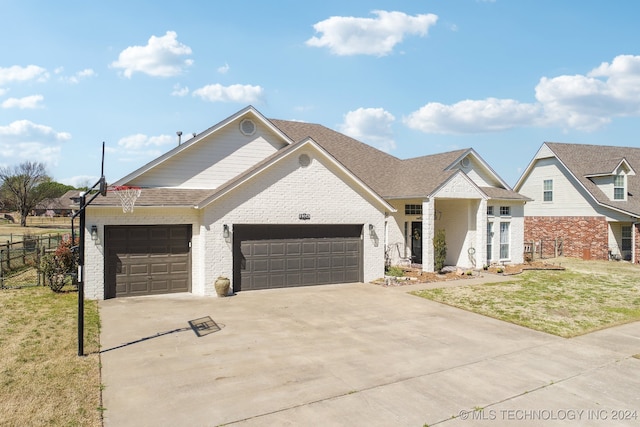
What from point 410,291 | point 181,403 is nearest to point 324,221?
point 410,291

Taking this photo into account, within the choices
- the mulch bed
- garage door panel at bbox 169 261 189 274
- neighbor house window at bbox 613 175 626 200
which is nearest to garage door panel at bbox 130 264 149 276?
garage door panel at bbox 169 261 189 274

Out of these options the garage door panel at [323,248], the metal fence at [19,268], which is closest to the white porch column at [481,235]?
the garage door panel at [323,248]

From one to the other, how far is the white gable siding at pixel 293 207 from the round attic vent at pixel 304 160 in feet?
0.46

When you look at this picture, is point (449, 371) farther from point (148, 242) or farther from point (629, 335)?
point (148, 242)

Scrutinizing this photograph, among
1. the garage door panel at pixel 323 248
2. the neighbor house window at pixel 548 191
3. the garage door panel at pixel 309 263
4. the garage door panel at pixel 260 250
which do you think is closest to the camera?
the garage door panel at pixel 260 250

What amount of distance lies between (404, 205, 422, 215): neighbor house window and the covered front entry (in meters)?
4.86

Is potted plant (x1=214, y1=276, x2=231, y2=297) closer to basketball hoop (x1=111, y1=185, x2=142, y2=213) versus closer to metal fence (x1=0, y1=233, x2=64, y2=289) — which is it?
basketball hoop (x1=111, y1=185, x2=142, y2=213)

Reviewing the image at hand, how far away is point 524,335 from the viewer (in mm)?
10609

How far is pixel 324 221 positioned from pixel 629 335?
10577 millimetres

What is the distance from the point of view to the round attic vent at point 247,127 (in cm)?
1792

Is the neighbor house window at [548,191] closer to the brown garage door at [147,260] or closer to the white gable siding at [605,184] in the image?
the white gable siding at [605,184]

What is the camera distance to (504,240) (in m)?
23.6

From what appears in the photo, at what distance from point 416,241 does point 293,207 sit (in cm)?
875

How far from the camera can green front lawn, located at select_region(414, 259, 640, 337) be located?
39.2ft
